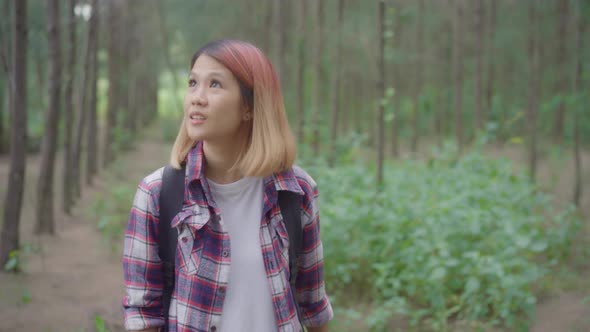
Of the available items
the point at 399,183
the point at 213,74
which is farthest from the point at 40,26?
the point at 213,74

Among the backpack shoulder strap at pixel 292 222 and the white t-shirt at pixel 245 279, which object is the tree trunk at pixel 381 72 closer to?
the backpack shoulder strap at pixel 292 222

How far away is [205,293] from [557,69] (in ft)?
52.4

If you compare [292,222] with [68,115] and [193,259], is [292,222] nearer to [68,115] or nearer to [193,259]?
[193,259]

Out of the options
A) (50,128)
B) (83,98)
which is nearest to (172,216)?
(50,128)

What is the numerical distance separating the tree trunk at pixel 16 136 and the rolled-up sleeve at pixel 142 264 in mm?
4124

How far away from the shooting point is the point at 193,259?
1.80 m

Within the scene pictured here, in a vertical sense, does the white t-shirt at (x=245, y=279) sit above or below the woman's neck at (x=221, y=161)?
below

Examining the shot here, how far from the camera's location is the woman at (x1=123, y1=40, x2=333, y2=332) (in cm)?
179

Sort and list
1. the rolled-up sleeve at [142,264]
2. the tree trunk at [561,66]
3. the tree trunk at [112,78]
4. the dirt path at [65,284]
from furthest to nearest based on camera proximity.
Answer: the tree trunk at [561,66] → the tree trunk at [112,78] → the dirt path at [65,284] → the rolled-up sleeve at [142,264]

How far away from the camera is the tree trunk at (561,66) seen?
1482cm

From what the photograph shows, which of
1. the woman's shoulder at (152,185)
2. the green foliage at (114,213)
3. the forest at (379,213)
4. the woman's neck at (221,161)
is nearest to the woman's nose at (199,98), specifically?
the woman's neck at (221,161)

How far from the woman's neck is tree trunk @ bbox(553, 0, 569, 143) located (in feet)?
48.0

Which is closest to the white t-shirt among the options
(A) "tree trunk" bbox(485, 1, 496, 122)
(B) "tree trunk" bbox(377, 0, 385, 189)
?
(B) "tree trunk" bbox(377, 0, 385, 189)

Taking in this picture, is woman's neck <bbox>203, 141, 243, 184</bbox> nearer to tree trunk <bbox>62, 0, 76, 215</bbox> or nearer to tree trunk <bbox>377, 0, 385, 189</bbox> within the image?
tree trunk <bbox>377, 0, 385, 189</bbox>
